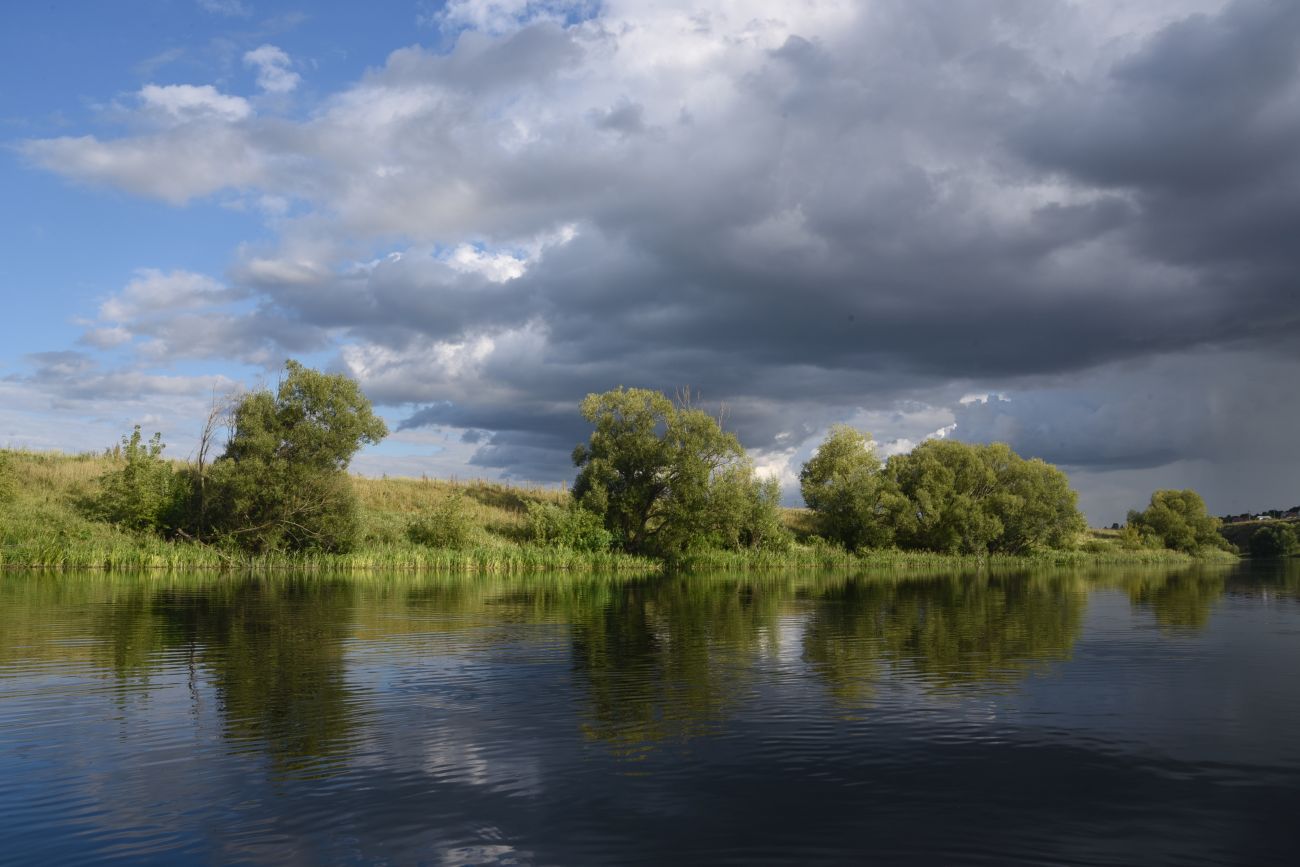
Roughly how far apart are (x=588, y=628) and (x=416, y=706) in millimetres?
→ 13132

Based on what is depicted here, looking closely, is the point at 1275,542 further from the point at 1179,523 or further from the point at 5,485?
the point at 5,485

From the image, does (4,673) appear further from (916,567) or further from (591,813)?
(916,567)

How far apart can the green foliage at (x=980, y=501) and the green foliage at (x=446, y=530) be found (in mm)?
49726

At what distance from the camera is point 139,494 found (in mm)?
60250

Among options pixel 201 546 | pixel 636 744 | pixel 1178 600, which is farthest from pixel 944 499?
pixel 636 744

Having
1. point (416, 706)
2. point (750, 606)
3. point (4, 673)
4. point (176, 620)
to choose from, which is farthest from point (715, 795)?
point (750, 606)

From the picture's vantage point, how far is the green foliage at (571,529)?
7138cm

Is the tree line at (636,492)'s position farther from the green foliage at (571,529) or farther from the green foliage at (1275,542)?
the green foliage at (1275,542)

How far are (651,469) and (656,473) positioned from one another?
58 cm

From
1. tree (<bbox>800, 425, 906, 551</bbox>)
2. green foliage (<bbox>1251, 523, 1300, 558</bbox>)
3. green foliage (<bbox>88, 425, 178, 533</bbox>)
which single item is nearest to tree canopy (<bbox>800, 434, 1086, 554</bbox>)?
tree (<bbox>800, 425, 906, 551</bbox>)

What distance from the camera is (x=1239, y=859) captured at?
29.6 ft

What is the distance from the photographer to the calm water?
368 inches

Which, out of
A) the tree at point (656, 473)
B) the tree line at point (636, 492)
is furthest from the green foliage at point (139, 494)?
the tree at point (656, 473)

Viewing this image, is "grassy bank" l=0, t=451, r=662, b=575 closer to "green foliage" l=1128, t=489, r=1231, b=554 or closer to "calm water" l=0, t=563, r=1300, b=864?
"calm water" l=0, t=563, r=1300, b=864
